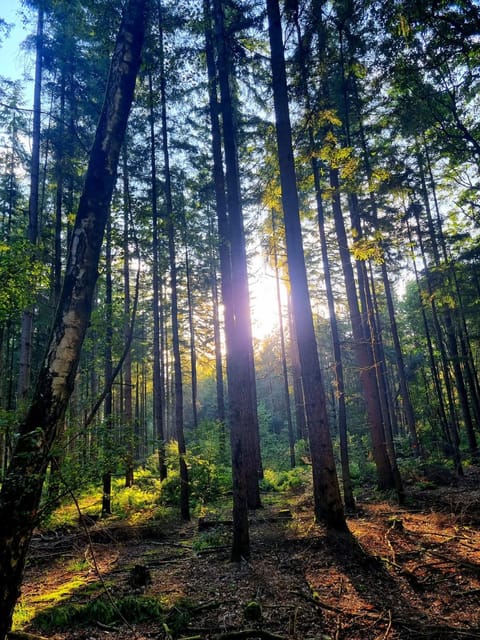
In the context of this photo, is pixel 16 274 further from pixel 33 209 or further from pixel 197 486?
pixel 197 486

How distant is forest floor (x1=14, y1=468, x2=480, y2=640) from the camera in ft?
11.9

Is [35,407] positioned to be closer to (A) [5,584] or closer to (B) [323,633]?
(A) [5,584]

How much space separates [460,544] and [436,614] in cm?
273

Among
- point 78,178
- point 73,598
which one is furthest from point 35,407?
point 78,178

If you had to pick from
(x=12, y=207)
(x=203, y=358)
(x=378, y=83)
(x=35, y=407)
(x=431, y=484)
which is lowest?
(x=431, y=484)

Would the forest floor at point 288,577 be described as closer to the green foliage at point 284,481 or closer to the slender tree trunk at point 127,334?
the slender tree trunk at point 127,334

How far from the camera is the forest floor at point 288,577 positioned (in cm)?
362

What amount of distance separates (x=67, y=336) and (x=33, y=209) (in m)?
9.73

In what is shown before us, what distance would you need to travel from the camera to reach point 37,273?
336 inches

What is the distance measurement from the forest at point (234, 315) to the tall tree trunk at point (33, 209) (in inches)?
2.8

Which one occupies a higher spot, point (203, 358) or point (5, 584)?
point (203, 358)

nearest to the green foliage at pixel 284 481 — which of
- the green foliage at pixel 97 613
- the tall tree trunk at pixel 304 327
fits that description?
the tall tree trunk at pixel 304 327

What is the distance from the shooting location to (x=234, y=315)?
21.9ft

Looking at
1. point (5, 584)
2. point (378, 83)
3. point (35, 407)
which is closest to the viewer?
point (5, 584)
